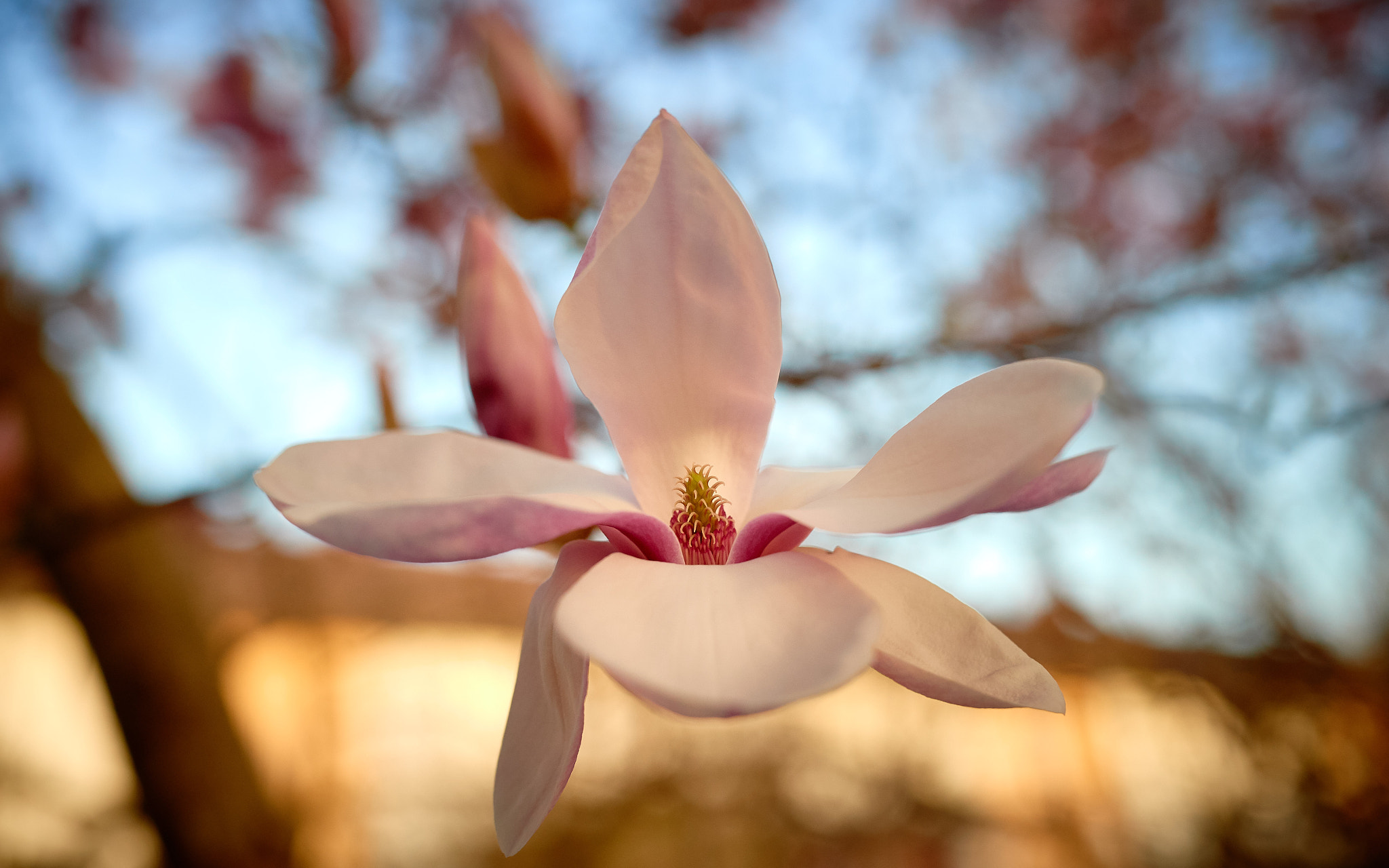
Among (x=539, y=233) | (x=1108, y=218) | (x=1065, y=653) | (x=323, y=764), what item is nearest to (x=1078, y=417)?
(x=539, y=233)

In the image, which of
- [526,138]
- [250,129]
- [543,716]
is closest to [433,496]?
[543,716]

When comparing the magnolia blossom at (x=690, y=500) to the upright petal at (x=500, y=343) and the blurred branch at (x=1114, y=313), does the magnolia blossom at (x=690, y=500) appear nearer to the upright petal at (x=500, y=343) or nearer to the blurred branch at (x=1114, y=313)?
the upright petal at (x=500, y=343)

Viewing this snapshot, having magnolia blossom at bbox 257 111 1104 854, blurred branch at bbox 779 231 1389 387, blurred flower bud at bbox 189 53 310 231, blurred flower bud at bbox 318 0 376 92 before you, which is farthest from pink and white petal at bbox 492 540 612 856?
blurred flower bud at bbox 189 53 310 231

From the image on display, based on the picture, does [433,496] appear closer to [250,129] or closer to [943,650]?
[943,650]

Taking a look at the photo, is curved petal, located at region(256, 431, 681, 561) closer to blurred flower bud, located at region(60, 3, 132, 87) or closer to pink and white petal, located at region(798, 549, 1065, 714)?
pink and white petal, located at region(798, 549, 1065, 714)

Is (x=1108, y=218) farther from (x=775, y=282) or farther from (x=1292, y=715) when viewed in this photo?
(x=775, y=282)
